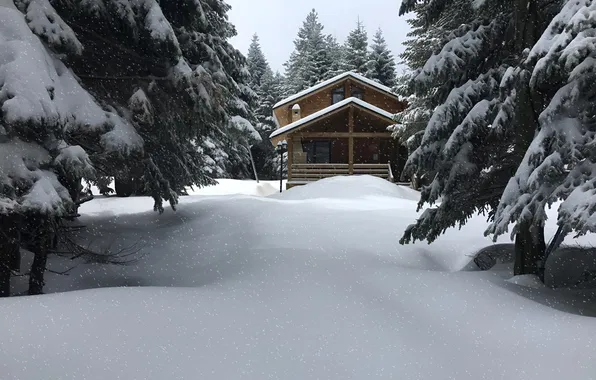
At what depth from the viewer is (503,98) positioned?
6375mm

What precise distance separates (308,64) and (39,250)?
141ft

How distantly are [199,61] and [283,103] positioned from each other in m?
21.1

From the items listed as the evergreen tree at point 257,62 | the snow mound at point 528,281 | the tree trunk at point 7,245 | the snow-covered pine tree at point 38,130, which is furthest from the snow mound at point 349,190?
the evergreen tree at point 257,62

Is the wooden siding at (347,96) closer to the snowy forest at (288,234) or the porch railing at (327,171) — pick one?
the porch railing at (327,171)

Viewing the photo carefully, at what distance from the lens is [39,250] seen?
615 centimetres

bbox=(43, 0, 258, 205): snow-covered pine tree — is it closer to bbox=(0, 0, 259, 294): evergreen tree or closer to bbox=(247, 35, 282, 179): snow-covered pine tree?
bbox=(0, 0, 259, 294): evergreen tree

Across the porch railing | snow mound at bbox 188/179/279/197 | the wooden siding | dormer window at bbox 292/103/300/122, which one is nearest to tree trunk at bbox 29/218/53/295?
the porch railing

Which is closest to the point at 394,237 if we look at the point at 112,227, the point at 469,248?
the point at 469,248

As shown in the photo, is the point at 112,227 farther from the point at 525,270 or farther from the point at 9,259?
the point at 525,270

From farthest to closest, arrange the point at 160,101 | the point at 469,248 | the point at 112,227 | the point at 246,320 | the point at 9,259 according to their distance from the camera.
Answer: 1. the point at 112,227
2. the point at 469,248
3. the point at 160,101
4. the point at 9,259
5. the point at 246,320

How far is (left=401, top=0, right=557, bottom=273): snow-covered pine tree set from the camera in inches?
262

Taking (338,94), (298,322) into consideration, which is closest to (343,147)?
(338,94)

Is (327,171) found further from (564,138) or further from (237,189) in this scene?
(564,138)

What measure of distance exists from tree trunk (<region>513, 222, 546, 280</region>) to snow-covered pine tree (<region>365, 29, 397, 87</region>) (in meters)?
38.6
